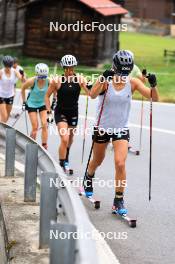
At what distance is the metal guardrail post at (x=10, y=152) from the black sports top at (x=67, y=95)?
67.4 inches

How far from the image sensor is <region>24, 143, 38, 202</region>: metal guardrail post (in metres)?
7.82

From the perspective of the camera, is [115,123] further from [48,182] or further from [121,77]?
[48,182]

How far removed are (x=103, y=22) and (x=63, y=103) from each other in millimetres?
29052

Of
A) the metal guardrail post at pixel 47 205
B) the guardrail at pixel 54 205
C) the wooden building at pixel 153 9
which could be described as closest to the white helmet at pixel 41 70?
the guardrail at pixel 54 205

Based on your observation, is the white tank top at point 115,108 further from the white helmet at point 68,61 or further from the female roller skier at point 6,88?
the female roller skier at point 6,88

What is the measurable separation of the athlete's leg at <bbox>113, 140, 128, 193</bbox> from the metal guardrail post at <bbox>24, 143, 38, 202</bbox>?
1.10 m

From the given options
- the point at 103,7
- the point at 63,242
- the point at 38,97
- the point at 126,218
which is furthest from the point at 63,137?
the point at 103,7

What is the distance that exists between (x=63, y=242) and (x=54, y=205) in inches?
62.0

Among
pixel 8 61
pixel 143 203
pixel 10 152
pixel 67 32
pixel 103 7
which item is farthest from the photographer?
pixel 103 7

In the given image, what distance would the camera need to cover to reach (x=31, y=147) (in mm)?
7824

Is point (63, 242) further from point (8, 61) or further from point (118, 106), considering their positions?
point (8, 61)

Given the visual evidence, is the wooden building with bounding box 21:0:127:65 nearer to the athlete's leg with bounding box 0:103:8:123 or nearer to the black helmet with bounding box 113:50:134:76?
the athlete's leg with bounding box 0:103:8:123

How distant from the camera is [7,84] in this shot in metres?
14.6

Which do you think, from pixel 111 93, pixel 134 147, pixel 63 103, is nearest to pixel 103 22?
pixel 134 147
